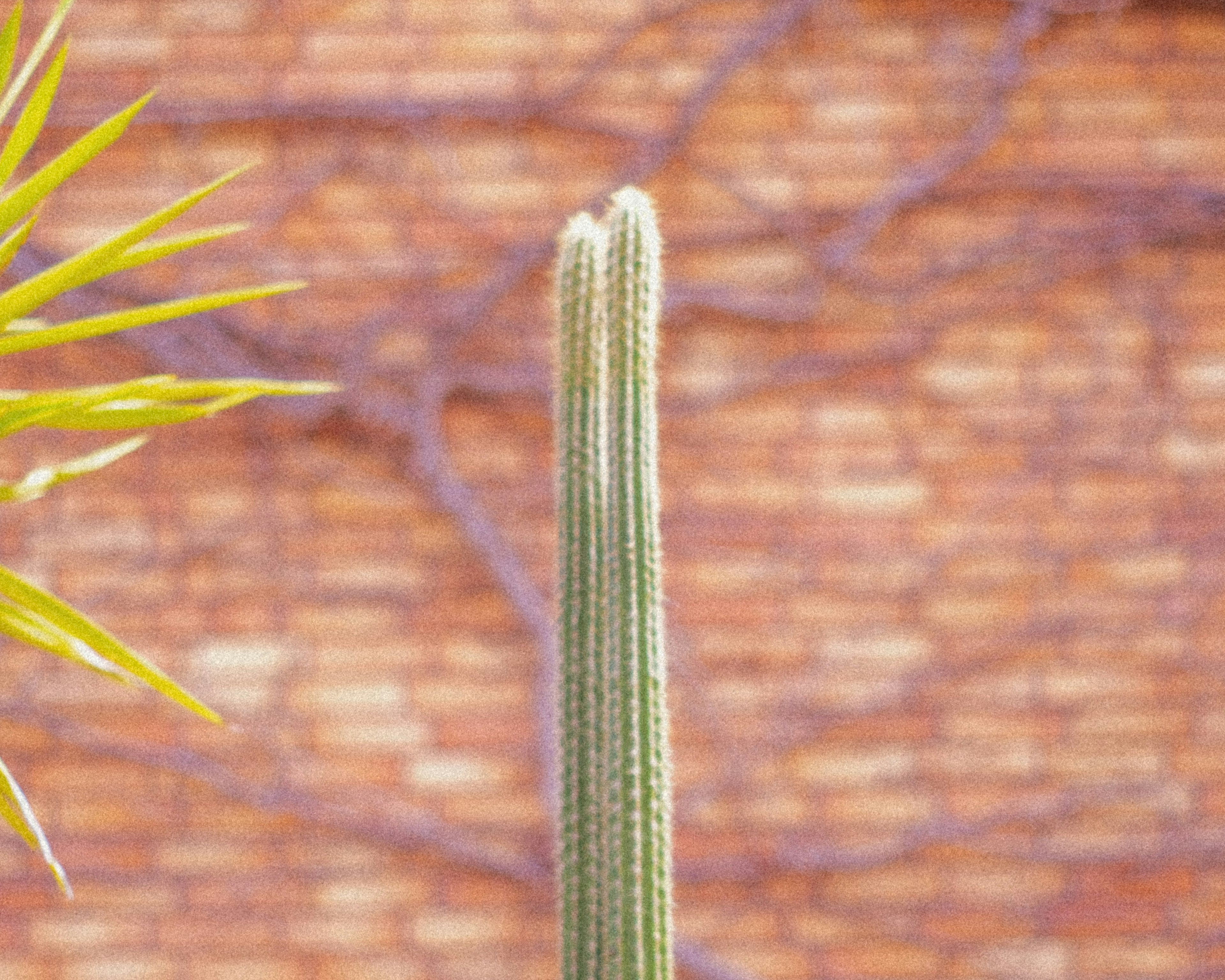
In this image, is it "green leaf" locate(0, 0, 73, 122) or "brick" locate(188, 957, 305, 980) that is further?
"brick" locate(188, 957, 305, 980)

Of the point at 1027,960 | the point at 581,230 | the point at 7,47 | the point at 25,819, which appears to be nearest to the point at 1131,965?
the point at 1027,960

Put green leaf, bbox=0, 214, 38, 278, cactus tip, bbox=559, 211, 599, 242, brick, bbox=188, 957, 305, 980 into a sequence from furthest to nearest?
brick, bbox=188, 957, 305, 980, cactus tip, bbox=559, 211, 599, 242, green leaf, bbox=0, 214, 38, 278

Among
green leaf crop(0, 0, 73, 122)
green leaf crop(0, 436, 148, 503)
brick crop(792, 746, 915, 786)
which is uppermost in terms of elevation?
green leaf crop(0, 0, 73, 122)

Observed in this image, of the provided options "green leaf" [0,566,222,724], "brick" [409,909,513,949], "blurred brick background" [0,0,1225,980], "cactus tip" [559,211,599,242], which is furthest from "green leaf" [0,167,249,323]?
"brick" [409,909,513,949]

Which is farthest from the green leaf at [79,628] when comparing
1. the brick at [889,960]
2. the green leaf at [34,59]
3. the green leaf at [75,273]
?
the brick at [889,960]

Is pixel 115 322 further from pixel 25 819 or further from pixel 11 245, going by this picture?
pixel 25 819

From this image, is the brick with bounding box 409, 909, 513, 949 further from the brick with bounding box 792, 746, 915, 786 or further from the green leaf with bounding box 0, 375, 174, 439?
the green leaf with bounding box 0, 375, 174, 439

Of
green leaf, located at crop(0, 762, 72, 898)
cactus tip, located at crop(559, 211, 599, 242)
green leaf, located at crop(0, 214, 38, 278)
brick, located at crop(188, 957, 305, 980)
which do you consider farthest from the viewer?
brick, located at crop(188, 957, 305, 980)
